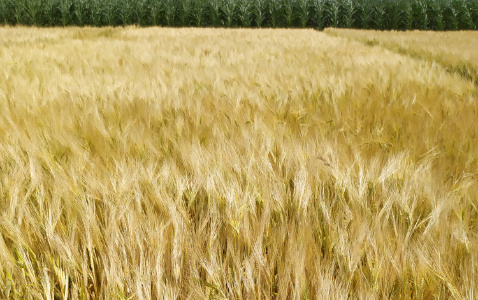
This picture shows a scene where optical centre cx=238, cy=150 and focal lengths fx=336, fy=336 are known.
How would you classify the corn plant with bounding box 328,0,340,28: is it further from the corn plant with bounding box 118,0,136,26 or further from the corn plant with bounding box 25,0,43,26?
the corn plant with bounding box 25,0,43,26

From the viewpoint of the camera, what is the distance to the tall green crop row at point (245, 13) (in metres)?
16.6

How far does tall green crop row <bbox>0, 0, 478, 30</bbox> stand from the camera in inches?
655

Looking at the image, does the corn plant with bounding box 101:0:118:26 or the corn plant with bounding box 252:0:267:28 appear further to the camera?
the corn plant with bounding box 252:0:267:28

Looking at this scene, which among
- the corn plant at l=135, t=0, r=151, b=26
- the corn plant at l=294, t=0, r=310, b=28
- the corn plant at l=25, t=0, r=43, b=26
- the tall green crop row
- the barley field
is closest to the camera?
the barley field

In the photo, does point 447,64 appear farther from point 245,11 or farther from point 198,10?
point 198,10

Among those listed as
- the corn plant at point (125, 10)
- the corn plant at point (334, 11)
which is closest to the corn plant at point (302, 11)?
the corn plant at point (334, 11)

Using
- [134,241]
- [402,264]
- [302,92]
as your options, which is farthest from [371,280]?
[302,92]

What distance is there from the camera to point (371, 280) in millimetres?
519

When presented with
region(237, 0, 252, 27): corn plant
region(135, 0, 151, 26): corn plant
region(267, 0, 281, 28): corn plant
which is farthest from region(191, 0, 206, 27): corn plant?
region(267, 0, 281, 28): corn plant

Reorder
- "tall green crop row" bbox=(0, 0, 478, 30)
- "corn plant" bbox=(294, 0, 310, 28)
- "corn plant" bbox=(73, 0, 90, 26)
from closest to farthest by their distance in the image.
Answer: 1. "corn plant" bbox=(73, 0, 90, 26)
2. "tall green crop row" bbox=(0, 0, 478, 30)
3. "corn plant" bbox=(294, 0, 310, 28)

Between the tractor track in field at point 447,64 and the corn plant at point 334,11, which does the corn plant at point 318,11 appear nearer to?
the corn plant at point 334,11

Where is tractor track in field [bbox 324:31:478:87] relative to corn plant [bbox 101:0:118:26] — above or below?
below

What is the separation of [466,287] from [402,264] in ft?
0.29

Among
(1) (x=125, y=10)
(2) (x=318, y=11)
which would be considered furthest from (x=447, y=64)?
(1) (x=125, y=10)
